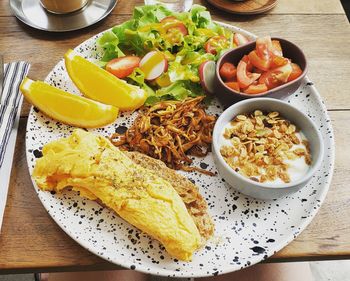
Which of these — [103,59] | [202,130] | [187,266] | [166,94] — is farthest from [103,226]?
[103,59]

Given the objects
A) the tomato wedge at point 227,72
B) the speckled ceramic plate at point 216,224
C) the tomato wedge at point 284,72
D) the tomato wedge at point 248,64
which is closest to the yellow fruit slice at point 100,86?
the speckled ceramic plate at point 216,224

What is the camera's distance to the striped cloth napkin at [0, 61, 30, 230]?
1564 millimetres

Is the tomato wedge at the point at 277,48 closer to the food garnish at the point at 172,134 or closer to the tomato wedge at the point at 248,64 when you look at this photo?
the tomato wedge at the point at 248,64

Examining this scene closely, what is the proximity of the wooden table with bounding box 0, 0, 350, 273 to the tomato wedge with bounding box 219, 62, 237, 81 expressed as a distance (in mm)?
411

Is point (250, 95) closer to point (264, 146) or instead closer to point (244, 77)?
point (244, 77)

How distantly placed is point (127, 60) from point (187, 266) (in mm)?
961

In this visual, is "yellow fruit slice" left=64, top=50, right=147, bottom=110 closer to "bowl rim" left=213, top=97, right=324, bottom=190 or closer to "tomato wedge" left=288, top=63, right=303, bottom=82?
"bowl rim" left=213, top=97, right=324, bottom=190

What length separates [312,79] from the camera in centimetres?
196

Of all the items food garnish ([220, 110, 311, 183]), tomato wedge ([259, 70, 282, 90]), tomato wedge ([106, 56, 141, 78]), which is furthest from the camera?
tomato wedge ([106, 56, 141, 78])

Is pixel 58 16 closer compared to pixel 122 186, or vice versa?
pixel 122 186

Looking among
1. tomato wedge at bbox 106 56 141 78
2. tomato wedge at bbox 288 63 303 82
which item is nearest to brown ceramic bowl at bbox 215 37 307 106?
tomato wedge at bbox 288 63 303 82

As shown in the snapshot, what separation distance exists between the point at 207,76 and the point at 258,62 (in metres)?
0.22

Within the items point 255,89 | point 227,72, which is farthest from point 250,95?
point 227,72

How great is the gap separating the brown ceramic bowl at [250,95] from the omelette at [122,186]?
0.44 metres
